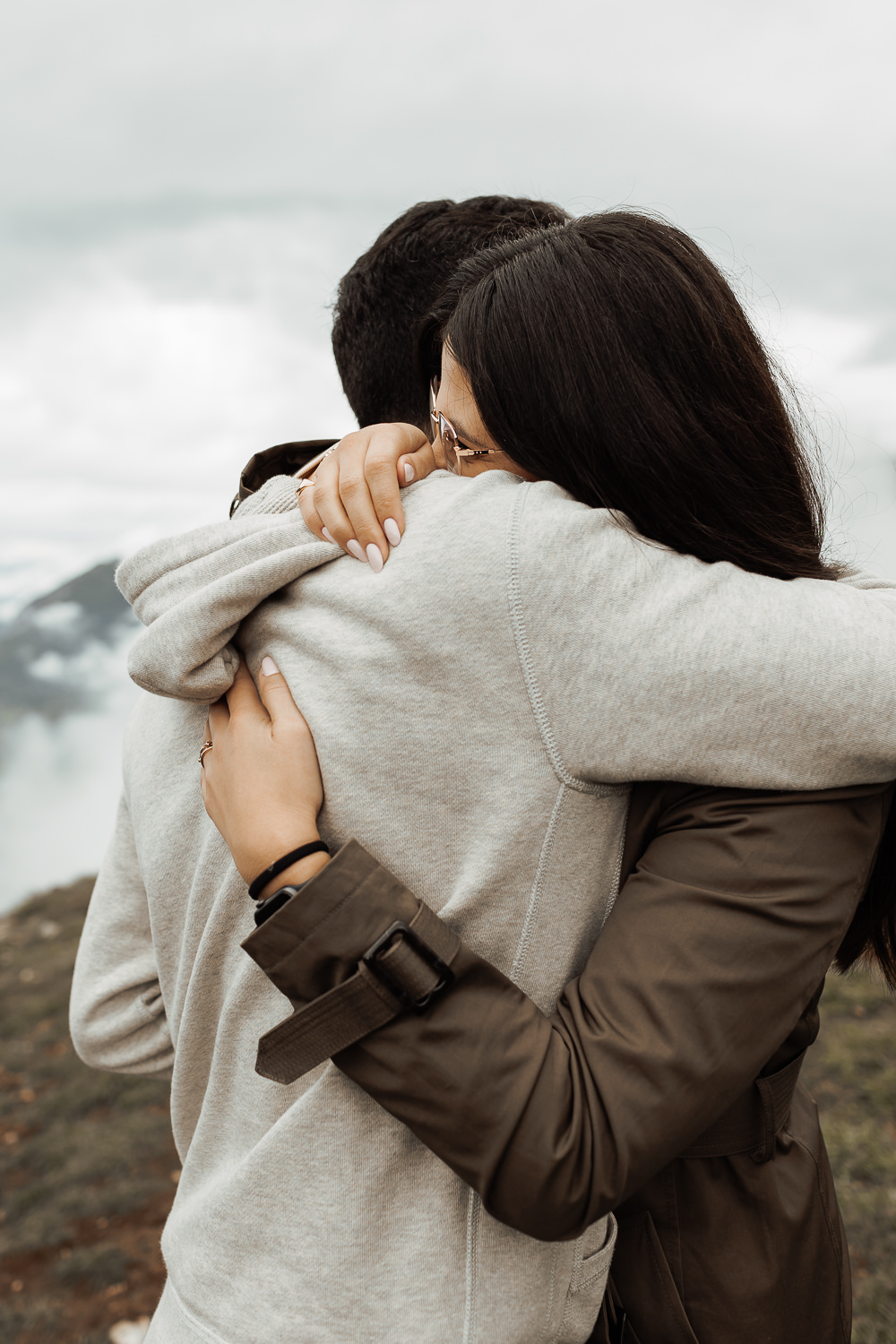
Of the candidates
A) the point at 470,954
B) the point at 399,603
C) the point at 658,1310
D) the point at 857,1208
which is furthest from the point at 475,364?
the point at 857,1208

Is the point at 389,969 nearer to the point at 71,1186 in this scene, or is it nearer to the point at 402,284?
the point at 402,284

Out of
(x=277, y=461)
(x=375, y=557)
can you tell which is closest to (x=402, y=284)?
(x=277, y=461)

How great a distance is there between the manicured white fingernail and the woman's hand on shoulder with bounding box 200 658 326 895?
201mm

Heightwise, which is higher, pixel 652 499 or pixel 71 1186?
pixel 652 499

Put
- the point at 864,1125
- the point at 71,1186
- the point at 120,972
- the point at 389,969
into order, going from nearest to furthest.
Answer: the point at 389,969, the point at 120,972, the point at 864,1125, the point at 71,1186

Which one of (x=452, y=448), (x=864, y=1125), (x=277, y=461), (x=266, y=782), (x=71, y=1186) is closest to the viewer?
(x=266, y=782)

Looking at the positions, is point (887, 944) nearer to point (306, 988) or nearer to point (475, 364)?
point (306, 988)

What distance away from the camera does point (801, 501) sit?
1.35 meters

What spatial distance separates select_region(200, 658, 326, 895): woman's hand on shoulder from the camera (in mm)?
1096

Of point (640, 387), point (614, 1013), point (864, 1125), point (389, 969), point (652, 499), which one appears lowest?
point (864, 1125)

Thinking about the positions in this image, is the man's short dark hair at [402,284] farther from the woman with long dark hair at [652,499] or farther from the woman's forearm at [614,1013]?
the woman's forearm at [614,1013]

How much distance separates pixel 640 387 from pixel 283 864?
2.51ft

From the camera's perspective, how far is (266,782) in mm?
1111

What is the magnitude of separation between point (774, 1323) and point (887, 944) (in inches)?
23.6
